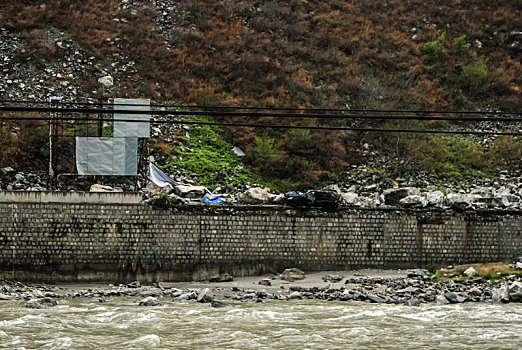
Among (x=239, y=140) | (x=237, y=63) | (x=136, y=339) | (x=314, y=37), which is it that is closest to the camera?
(x=136, y=339)

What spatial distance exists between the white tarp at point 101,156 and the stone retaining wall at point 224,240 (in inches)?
192

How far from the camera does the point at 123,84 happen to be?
3017 cm

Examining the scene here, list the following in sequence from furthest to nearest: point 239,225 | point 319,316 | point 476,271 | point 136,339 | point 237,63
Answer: point 237,63 → point 239,225 → point 476,271 → point 319,316 → point 136,339

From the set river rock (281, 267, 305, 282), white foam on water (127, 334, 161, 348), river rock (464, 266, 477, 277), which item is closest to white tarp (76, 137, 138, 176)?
river rock (281, 267, 305, 282)

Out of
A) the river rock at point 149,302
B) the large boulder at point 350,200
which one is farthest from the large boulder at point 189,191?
the river rock at point 149,302

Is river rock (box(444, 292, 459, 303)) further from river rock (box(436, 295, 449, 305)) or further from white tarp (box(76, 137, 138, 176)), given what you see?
white tarp (box(76, 137, 138, 176))

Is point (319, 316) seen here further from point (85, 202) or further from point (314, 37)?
point (314, 37)

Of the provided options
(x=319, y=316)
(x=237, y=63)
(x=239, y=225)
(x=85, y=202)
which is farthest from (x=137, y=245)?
(x=237, y=63)

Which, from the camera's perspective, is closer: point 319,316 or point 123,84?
point 319,316

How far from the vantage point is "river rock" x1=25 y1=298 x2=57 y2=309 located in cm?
1328

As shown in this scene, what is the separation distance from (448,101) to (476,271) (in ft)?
62.8

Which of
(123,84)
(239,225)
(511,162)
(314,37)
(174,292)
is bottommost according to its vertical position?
(174,292)

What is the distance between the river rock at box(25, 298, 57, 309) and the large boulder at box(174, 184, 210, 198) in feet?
28.2

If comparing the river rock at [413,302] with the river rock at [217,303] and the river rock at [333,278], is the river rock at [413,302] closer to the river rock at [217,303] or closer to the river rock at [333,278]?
the river rock at [333,278]
